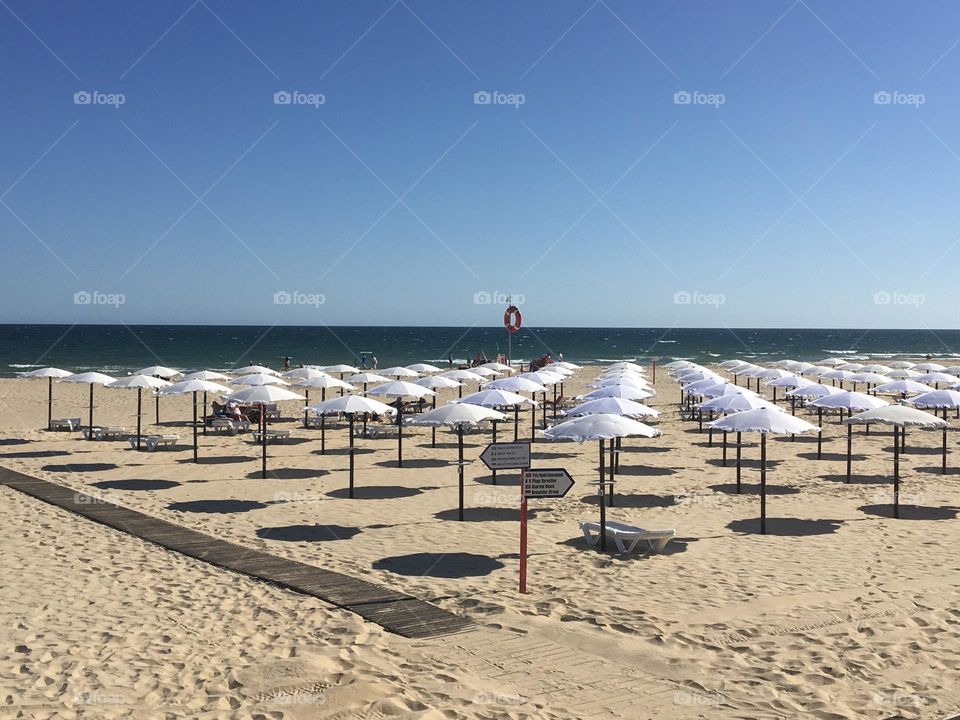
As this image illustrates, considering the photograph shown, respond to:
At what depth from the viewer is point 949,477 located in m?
16.3

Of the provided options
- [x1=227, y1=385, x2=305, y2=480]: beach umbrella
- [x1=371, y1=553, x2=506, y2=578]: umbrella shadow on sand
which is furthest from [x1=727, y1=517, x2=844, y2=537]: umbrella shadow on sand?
[x1=227, y1=385, x2=305, y2=480]: beach umbrella

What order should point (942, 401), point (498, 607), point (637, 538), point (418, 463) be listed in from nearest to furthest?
point (498, 607) → point (637, 538) → point (942, 401) → point (418, 463)

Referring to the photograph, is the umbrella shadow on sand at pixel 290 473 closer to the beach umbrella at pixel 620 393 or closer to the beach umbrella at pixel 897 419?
the beach umbrella at pixel 620 393

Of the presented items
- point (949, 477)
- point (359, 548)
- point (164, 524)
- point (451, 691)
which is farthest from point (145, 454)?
point (949, 477)

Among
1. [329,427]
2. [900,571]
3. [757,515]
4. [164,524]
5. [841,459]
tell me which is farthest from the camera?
[329,427]

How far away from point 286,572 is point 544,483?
126 inches

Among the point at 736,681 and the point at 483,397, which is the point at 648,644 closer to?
the point at 736,681

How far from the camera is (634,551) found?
34.8ft

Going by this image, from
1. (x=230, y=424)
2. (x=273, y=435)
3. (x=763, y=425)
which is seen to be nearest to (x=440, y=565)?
(x=763, y=425)

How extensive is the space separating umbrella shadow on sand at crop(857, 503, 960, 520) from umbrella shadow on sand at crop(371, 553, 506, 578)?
6809 millimetres

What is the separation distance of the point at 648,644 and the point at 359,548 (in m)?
4.66

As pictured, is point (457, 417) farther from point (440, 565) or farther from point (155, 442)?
point (155, 442)

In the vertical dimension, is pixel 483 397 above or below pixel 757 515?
above

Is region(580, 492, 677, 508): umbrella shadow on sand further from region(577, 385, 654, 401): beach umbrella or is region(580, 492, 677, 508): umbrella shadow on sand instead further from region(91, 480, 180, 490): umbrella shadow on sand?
region(91, 480, 180, 490): umbrella shadow on sand
